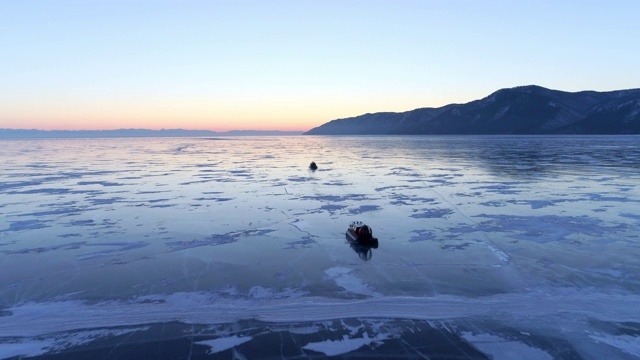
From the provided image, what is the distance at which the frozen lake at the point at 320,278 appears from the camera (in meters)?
9.53

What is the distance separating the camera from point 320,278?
1346 centimetres

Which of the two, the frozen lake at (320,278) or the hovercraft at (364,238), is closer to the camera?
the frozen lake at (320,278)

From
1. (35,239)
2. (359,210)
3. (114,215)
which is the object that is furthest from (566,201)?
(35,239)

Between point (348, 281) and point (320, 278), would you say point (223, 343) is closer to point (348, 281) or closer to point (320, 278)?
point (320, 278)

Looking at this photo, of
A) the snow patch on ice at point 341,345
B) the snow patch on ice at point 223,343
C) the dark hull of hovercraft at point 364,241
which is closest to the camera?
the snow patch on ice at point 341,345

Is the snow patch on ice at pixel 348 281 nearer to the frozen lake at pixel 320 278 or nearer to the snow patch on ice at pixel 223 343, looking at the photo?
the frozen lake at pixel 320 278

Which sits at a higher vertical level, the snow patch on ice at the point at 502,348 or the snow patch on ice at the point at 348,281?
the snow patch on ice at the point at 502,348

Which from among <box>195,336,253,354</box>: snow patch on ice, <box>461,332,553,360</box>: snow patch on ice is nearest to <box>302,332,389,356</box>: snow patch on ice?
<box>195,336,253,354</box>: snow patch on ice

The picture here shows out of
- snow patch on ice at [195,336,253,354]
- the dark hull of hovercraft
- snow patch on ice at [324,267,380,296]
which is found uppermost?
the dark hull of hovercraft

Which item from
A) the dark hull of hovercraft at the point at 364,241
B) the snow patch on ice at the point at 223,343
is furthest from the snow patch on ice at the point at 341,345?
the dark hull of hovercraft at the point at 364,241

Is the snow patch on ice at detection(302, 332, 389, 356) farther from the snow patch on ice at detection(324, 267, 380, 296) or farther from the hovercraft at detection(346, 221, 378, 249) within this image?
the hovercraft at detection(346, 221, 378, 249)

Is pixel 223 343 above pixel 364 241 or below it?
below

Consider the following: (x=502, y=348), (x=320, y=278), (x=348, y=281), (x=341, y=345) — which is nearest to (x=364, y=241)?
(x=348, y=281)

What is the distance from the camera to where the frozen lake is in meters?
9.53
